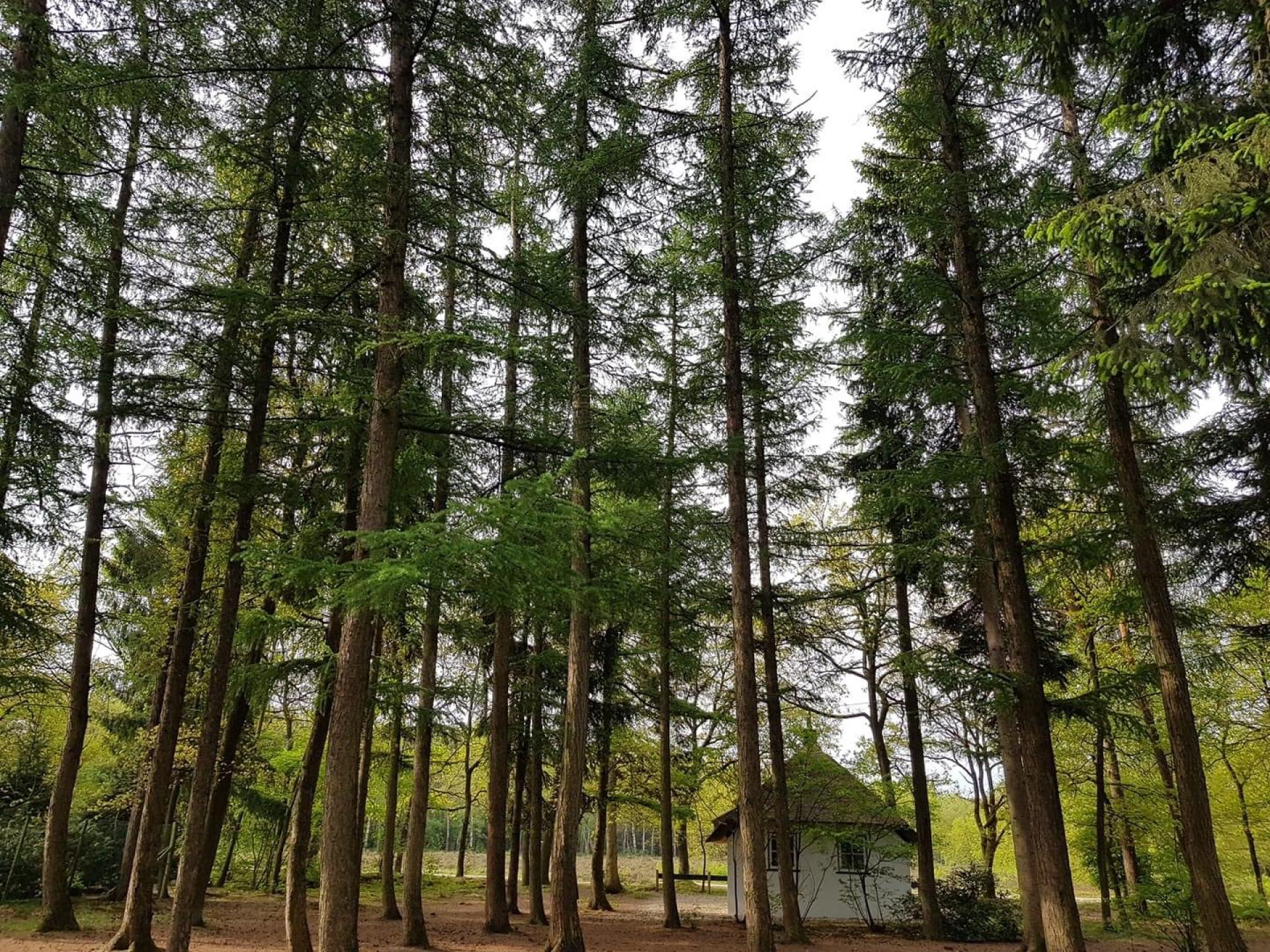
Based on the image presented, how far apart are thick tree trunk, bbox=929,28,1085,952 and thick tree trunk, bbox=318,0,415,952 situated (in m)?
5.82

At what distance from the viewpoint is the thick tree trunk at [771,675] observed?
13969 millimetres

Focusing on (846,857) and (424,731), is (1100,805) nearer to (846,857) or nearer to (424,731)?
(846,857)

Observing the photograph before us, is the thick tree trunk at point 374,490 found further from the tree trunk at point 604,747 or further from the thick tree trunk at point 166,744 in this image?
the tree trunk at point 604,747

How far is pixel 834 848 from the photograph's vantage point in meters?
19.8

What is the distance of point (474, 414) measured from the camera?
318 inches

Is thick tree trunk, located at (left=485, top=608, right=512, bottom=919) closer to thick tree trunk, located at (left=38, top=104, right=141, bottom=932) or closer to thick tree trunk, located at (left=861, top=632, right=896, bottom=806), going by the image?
thick tree trunk, located at (left=38, top=104, right=141, bottom=932)

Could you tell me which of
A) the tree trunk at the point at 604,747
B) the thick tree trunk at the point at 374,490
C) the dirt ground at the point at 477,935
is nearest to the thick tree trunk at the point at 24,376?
the thick tree trunk at the point at 374,490

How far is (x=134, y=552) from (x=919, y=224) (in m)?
16.1

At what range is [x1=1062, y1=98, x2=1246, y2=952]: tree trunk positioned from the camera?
24.5 feet

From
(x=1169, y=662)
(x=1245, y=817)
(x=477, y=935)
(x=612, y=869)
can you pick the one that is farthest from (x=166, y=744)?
(x=1245, y=817)

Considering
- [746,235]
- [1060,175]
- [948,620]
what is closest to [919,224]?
[1060,175]

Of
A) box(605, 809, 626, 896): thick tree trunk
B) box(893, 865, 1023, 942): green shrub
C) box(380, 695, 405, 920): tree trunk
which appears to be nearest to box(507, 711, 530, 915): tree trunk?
box(380, 695, 405, 920): tree trunk

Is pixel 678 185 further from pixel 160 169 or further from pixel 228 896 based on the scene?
pixel 228 896

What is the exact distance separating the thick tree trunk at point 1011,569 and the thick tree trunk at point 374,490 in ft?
19.1
